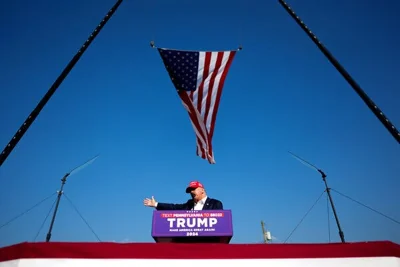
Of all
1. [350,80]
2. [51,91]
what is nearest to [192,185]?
[51,91]

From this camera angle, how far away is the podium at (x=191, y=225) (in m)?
3.60

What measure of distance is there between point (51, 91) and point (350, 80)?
222 inches

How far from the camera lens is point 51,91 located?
452cm

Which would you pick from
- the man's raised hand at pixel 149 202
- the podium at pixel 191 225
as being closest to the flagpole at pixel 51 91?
the podium at pixel 191 225

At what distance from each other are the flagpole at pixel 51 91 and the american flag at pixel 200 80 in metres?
2.66

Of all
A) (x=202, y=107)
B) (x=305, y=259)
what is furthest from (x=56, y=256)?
(x=202, y=107)

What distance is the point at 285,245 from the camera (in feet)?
7.33

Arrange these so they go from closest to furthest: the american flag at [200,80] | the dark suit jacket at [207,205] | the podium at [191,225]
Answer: the podium at [191,225]
the dark suit jacket at [207,205]
the american flag at [200,80]

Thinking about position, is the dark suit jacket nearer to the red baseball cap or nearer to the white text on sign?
the red baseball cap

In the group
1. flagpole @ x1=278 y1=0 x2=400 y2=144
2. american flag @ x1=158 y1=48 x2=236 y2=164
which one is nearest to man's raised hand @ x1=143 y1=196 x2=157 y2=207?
american flag @ x1=158 y1=48 x2=236 y2=164

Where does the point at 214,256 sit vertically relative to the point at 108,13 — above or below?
below

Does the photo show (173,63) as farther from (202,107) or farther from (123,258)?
(123,258)

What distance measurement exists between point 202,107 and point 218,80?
40.7 inches

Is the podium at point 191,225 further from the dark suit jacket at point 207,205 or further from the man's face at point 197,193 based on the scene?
the man's face at point 197,193
